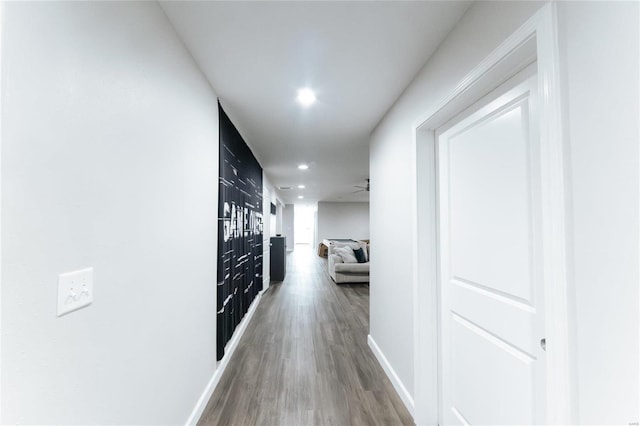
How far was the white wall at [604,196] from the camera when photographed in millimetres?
637

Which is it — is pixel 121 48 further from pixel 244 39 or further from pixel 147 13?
pixel 244 39

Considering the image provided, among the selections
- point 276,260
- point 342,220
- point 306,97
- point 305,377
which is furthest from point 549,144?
point 342,220

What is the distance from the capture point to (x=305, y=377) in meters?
2.28

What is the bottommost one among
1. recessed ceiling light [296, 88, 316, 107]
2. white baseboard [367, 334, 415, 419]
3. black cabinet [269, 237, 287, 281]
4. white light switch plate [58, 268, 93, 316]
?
white baseboard [367, 334, 415, 419]

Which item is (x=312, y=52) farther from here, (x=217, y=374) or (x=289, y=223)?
(x=289, y=223)

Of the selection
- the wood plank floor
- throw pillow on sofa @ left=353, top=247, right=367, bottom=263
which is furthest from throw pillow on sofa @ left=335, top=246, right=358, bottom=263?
the wood plank floor

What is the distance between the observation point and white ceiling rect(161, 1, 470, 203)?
1.26 metres

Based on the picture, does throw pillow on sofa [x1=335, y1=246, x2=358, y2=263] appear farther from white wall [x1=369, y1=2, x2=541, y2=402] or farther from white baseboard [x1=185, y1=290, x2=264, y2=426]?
white wall [x1=369, y1=2, x2=541, y2=402]

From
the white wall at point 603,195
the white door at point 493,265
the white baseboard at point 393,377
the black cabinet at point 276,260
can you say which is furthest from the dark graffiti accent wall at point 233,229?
the black cabinet at point 276,260

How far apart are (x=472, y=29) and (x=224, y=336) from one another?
276 centimetres

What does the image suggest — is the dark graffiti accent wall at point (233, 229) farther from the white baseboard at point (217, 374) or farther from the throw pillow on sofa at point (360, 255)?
the throw pillow on sofa at point (360, 255)

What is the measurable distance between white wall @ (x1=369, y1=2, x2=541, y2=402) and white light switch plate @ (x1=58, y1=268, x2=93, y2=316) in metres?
1.71

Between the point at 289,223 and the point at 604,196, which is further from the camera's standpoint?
the point at 289,223

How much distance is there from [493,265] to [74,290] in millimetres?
1659
